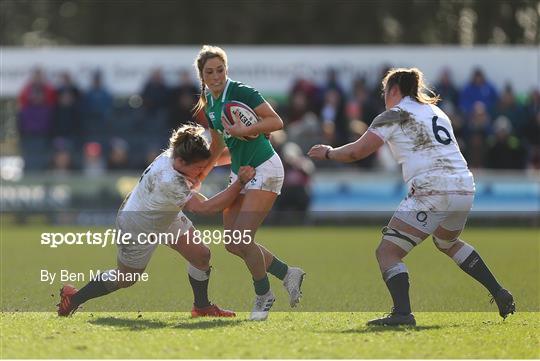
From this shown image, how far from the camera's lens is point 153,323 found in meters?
8.88

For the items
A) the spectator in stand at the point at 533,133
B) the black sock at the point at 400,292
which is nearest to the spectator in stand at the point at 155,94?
the spectator in stand at the point at 533,133

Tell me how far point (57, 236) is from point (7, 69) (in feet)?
23.7

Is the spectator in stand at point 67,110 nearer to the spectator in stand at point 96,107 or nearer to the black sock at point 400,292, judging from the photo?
the spectator in stand at point 96,107

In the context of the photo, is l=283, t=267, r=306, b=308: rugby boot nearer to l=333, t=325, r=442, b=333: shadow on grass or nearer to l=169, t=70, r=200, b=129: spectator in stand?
l=333, t=325, r=442, b=333: shadow on grass

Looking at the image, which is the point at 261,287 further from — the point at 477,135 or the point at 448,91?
the point at 448,91

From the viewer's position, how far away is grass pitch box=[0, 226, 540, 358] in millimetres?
7547

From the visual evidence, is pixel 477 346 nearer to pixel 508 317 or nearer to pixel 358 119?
pixel 508 317

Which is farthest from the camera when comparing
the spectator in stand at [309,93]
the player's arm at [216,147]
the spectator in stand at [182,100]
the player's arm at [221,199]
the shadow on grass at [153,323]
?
the spectator in stand at [309,93]

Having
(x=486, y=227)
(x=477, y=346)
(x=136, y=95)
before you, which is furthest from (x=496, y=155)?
(x=477, y=346)

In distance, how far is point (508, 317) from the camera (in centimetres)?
958

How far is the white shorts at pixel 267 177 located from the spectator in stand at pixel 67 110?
49.9ft

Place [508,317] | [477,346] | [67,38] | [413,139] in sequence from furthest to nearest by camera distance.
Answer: [67,38], [508,317], [413,139], [477,346]

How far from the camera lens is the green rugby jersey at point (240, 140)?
9.34 metres

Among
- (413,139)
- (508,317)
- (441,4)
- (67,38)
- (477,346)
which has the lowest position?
(67,38)
